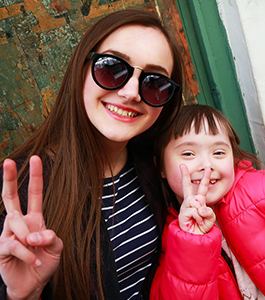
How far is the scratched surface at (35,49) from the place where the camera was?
1930 mm

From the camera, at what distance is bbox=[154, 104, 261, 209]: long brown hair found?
1.65 m

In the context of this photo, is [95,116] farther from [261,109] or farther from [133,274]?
[261,109]

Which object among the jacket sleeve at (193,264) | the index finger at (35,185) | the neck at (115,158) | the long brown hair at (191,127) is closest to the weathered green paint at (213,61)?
the long brown hair at (191,127)

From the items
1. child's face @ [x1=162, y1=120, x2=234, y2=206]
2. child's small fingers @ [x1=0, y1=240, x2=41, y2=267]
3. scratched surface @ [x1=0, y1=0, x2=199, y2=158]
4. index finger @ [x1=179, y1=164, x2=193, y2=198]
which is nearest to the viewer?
child's small fingers @ [x1=0, y1=240, x2=41, y2=267]

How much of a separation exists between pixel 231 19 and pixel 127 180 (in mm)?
1479

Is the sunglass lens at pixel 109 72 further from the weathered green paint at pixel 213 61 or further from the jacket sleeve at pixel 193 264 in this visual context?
the weathered green paint at pixel 213 61

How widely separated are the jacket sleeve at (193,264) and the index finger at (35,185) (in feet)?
2.33

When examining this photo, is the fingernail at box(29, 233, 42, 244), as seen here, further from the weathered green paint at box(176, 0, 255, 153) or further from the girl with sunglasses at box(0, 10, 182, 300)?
the weathered green paint at box(176, 0, 255, 153)

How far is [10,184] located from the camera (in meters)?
0.86

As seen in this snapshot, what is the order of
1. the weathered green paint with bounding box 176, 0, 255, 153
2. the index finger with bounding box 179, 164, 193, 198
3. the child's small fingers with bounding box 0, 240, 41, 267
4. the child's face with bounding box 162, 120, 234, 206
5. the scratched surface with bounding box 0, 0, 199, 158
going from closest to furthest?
1. the child's small fingers with bounding box 0, 240, 41, 267
2. the index finger with bounding box 179, 164, 193, 198
3. the child's face with bounding box 162, 120, 234, 206
4. the scratched surface with bounding box 0, 0, 199, 158
5. the weathered green paint with bounding box 176, 0, 255, 153

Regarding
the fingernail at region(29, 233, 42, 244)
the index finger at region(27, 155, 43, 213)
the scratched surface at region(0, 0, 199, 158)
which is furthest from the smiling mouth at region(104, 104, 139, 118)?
the scratched surface at region(0, 0, 199, 158)

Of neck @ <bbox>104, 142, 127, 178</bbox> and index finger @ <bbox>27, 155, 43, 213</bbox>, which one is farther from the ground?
index finger @ <bbox>27, 155, 43, 213</bbox>

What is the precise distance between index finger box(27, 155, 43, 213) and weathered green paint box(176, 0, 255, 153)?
1740mm

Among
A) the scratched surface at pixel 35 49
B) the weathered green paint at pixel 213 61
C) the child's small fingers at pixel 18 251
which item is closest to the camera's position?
the child's small fingers at pixel 18 251
